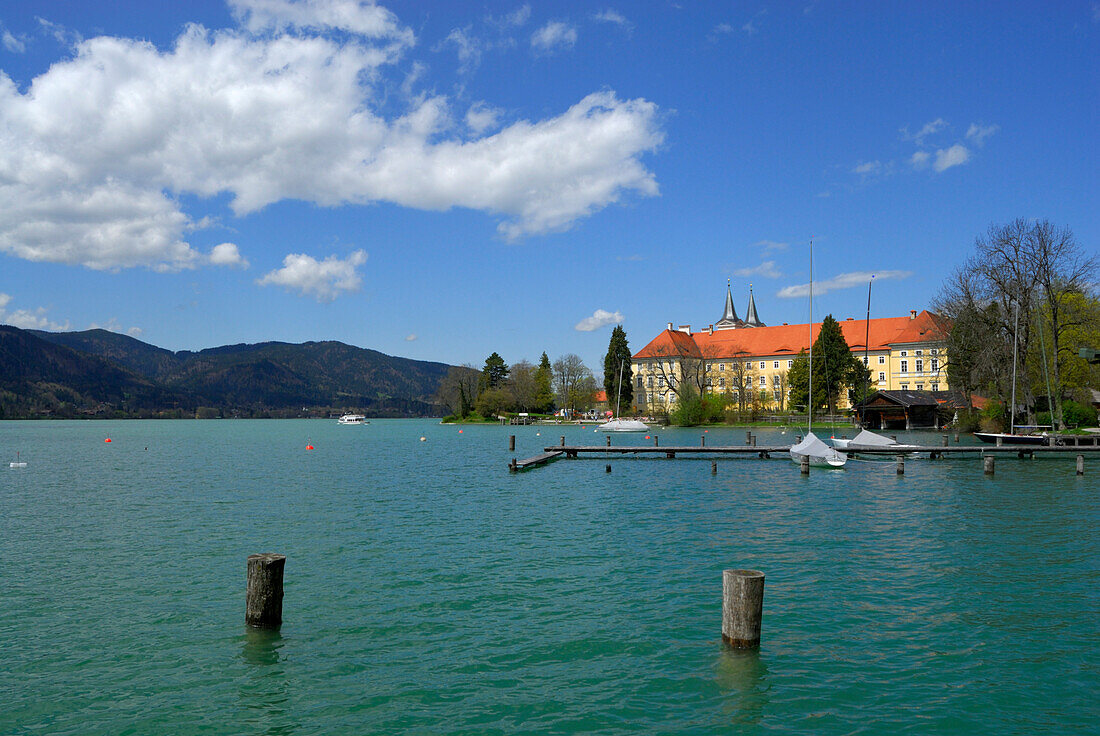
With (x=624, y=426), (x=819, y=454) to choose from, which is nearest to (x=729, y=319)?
(x=624, y=426)

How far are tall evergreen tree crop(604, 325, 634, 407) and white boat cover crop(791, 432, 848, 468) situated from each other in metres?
84.6

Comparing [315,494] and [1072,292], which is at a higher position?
[1072,292]

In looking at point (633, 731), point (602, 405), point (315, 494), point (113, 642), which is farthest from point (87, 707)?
point (602, 405)

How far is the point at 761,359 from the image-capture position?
136 m

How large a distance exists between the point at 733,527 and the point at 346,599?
450 inches

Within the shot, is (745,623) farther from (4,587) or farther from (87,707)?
(4,587)

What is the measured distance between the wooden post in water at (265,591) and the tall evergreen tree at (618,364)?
116 m

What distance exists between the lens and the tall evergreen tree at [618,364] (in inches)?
4993

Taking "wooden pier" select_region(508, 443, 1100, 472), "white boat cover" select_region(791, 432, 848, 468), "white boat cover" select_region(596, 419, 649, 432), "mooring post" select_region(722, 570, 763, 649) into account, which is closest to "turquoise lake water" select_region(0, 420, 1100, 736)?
"mooring post" select_region(722, 570, 763, 649)

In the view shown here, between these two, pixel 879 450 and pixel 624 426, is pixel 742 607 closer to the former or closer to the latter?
pixel 879 450

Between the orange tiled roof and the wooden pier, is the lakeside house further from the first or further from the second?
the wooden pier

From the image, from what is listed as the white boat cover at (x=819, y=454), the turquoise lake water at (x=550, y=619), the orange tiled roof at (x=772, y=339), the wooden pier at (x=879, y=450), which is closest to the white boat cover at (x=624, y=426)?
the orange tiled roof at (x=772, y=339)

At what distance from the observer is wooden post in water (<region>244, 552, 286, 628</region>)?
36.1ft

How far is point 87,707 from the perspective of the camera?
28.1 feet
